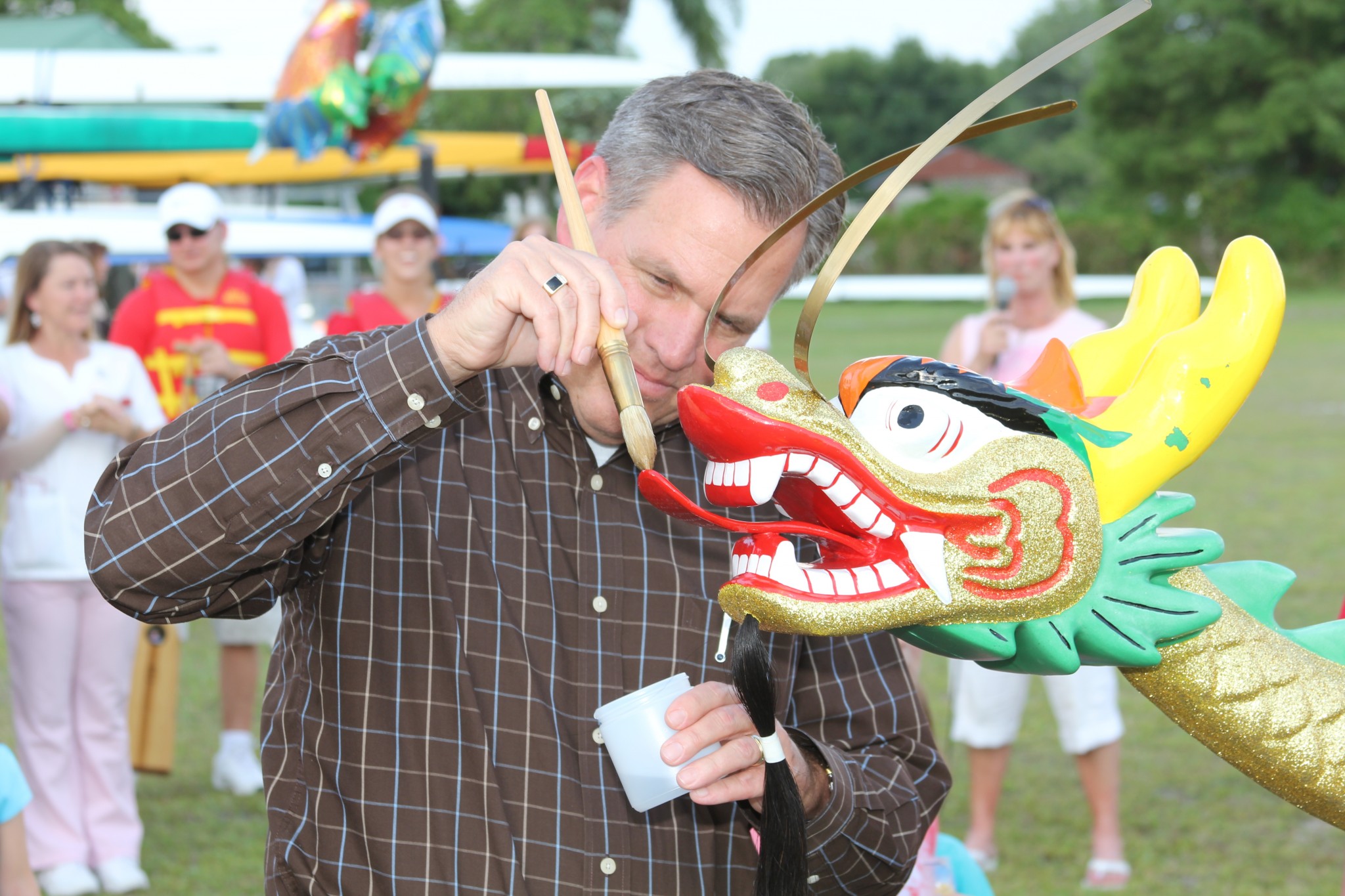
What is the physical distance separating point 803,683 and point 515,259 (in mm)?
782

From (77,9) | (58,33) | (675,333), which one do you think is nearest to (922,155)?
(675,333)

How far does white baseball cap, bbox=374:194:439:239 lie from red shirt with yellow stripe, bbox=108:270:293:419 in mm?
578

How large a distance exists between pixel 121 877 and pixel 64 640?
777 millimetres

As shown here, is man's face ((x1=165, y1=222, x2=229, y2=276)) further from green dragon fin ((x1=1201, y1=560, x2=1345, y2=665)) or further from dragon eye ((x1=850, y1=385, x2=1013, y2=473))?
green dragon fin ((x1=1201, y1=560, x2=1345, y2=665))

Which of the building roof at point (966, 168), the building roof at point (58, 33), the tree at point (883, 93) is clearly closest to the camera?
the building roof at point (58, 33)

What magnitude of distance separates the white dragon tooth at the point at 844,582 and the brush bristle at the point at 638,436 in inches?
9.8

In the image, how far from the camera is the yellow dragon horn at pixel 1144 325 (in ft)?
4.70

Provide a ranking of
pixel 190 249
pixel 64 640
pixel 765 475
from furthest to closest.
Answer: pixel 190 249 < pixel 64 640 < pixel 765 475

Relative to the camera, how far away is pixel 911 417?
1.30 metres

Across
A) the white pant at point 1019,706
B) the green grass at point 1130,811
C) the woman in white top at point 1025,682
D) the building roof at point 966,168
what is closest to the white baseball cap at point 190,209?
the green grass at point 1130,811

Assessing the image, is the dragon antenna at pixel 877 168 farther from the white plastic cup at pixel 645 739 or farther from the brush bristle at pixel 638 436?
the white plastic cup at pixel 645 739

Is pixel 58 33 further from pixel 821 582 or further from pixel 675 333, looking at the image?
pixel 821 582

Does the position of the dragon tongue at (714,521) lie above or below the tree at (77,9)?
below

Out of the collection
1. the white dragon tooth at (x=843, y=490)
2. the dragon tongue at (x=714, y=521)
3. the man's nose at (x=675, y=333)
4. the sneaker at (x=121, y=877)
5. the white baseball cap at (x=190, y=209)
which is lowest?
the sneaker at (x=121, y=877)
